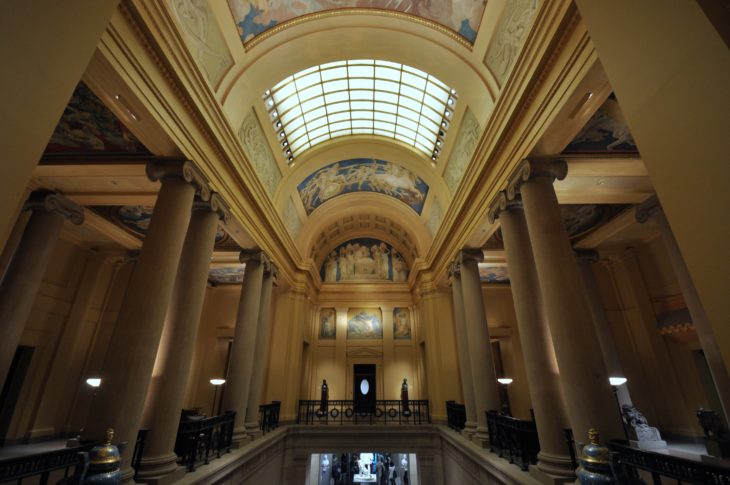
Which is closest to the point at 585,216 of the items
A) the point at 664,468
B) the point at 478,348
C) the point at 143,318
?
the point at 478,348

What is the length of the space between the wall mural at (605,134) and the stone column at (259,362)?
9.47m

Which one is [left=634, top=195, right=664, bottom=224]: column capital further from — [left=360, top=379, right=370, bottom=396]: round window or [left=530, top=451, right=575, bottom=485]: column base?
[left=360, top=379, right=370, bottom=396]: round window

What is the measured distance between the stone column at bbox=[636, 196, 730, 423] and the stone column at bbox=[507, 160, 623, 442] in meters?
2.78

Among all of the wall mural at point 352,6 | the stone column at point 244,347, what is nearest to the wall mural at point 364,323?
the stone column at point 244,347

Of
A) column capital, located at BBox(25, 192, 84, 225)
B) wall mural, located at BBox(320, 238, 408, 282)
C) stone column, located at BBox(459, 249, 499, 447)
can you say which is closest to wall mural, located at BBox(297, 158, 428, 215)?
wall mural, located at BBox(320, 238, 408, 282)

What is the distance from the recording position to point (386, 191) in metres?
15.7

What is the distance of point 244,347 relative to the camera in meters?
9.28

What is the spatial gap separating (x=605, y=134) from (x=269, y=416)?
12.4 m

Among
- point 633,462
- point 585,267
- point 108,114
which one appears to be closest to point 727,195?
point 633,462

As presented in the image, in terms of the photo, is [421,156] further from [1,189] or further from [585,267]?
[1,189]

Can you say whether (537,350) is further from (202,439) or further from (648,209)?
(202,439)

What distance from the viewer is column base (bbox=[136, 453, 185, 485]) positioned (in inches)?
187

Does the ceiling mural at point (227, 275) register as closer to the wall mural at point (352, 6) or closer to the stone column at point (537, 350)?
the wall mural at point (352, 6)

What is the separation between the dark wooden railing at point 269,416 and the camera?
10466 millimetres
